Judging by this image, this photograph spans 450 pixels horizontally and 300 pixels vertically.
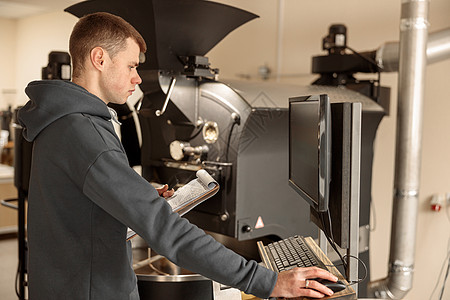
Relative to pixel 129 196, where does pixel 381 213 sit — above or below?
below

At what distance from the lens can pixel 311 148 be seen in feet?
5.25

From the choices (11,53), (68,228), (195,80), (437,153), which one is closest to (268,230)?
(195,80)

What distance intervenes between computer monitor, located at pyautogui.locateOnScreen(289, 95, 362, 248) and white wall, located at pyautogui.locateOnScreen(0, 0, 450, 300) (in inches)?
80.3

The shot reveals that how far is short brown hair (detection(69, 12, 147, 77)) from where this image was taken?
1.44 metres

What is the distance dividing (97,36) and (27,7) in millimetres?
4937

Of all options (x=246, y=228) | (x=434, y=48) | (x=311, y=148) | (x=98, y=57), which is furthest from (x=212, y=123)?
(x=434, y=48)

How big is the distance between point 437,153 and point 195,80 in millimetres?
1825

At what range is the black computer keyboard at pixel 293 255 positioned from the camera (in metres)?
1.54

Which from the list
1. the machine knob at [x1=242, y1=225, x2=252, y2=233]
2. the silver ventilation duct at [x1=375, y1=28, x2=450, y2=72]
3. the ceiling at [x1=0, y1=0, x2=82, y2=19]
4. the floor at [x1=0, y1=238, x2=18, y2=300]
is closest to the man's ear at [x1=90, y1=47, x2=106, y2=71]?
the machine knob at [x1=242, y1=225, x2=252, y2=233]

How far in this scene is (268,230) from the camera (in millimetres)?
2477

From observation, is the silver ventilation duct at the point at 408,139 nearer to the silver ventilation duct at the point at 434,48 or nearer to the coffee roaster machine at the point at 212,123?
the silver ventilation duct at the point at 434,48

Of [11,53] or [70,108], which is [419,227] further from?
[11,53]

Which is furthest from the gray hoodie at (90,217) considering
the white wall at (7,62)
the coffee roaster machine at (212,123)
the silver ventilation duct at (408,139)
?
the white wall at (7,62)

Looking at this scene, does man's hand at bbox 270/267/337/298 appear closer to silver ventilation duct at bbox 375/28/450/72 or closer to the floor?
silver ventilation duct at bbox 375/28/450/72
